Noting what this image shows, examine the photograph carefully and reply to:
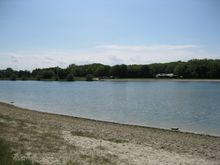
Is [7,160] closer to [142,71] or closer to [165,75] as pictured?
[142,71]

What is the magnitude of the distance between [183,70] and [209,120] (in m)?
131

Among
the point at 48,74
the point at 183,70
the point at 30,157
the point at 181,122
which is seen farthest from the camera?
the point at 48,74

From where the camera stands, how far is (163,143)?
14.1m

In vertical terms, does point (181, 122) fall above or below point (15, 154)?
below

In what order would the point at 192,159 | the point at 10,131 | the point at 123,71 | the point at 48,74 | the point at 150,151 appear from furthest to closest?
the point at 48,74 < the point at 123,71 < the point at 10,131 < the point at 150,151 < the point at 192,159

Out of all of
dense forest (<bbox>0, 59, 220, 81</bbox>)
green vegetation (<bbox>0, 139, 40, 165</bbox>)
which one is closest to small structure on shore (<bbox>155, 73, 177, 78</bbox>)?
dense forest (<bbox>0, 59, 220, 81</bbox>)

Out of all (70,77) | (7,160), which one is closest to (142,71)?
(70,77)

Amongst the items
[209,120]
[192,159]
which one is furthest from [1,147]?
[209,120]

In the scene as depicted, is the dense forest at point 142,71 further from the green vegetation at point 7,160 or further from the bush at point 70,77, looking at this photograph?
the green vegetation at point 7,160

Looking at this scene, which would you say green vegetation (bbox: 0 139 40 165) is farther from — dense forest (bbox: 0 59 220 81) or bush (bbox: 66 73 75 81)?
bush (bbox: 66 73 75 81)

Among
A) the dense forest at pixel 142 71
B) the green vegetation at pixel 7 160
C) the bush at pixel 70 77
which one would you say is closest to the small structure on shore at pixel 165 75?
the dense forest at pixel 142 71

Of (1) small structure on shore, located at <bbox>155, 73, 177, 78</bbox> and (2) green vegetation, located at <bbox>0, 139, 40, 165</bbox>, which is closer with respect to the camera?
(2) green vegetation, located at <bbox>0, 139, 40, 165</bbox>

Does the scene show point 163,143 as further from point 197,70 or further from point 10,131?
point 197,70

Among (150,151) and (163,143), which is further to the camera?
(163,143)
